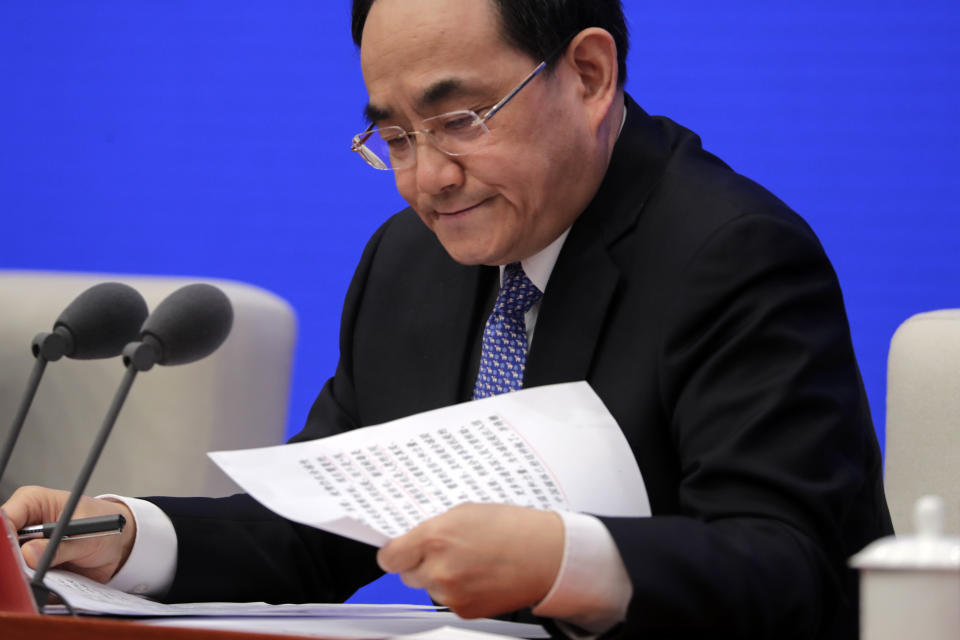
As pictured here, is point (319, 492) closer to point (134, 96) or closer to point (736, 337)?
point (736, 337)

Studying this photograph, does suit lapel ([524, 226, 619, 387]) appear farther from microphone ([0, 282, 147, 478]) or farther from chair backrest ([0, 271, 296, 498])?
chair backrest ([0, 271, 296, 498])

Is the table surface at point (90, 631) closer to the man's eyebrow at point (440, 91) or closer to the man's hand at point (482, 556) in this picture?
the man's hand at point (482, 556)

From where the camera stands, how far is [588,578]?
36.4 inches

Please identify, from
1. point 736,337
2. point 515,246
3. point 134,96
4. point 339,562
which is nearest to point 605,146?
point 515,246

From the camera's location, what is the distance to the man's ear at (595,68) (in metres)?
1.30

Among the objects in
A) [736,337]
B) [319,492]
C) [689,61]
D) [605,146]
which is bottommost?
[319,492]

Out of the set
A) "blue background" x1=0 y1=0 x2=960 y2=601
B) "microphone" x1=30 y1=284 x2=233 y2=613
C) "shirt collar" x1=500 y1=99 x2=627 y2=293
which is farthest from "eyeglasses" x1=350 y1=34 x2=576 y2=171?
"blue background" x1=0 y1=0 x2=960 y2=601

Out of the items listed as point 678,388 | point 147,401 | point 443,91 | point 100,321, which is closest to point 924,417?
point 678,388

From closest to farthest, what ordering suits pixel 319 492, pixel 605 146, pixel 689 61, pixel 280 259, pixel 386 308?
pixel 319 492 → pixel 605 146 → pixel 386 308 → pixel 689 61 → pixel 280 259

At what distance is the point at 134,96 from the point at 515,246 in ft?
5.14

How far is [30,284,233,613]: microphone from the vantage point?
37.9 inches

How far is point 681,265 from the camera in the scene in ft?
4.00

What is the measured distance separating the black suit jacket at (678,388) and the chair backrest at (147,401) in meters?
0.28

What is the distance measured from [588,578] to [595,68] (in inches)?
23.6
